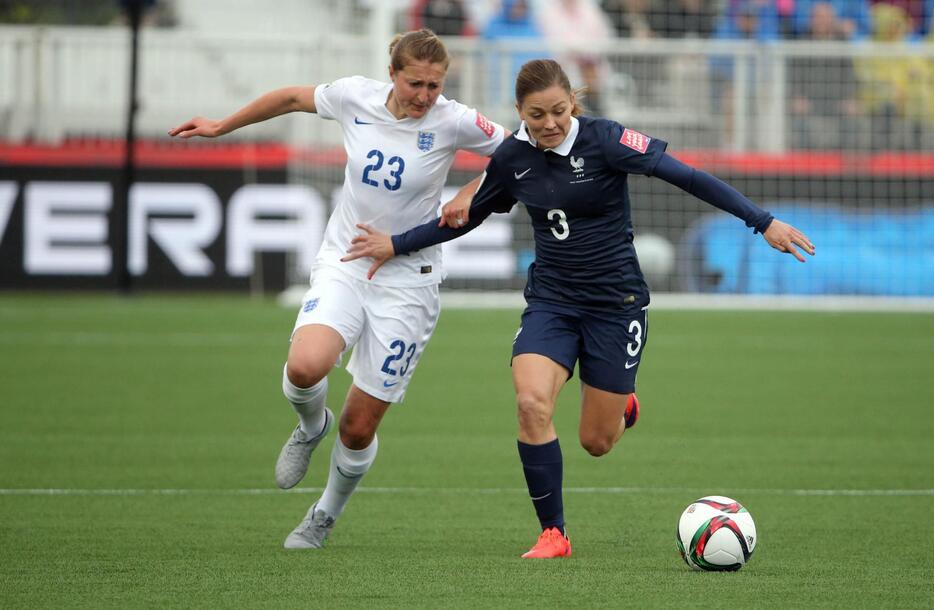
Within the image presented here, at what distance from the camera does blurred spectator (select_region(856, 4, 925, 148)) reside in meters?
18.2

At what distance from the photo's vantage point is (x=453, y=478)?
26.4ft

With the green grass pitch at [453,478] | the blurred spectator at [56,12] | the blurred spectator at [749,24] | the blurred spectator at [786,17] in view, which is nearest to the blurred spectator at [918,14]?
the blurred spectator at [786,17]

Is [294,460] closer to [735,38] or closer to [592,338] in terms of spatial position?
[592,338]

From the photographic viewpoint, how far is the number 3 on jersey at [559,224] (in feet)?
20.4

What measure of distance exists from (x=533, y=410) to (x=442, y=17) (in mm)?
13824

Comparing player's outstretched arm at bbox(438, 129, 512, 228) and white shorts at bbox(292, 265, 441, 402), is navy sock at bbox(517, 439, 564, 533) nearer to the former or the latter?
white shorts at bbox(292, 265, 441, 402)

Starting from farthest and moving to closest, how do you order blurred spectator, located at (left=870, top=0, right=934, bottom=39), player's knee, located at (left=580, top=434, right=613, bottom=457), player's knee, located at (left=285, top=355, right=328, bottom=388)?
blurred spectator, located at (left=870, top=0, right=934, bottom=39)
player's knee, located at (left=580, top=434, right=613, bottom=457)
player's knee, located at (left=285, top=355, right=328, bottom=388)

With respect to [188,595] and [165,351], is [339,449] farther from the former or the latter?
[165,351]

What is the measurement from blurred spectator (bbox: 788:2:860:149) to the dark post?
313 inches

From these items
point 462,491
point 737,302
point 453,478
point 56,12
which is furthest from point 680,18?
point 462,491

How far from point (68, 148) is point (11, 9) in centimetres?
329

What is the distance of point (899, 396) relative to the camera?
36.4 ft

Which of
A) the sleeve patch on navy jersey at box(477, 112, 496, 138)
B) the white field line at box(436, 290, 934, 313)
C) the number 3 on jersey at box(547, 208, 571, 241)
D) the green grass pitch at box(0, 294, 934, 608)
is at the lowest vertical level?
the white field line at box(436, 290, 934, 313)

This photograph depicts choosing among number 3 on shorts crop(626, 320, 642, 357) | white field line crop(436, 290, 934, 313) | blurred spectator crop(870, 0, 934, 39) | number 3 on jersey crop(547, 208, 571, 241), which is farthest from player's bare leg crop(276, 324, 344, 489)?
blurred spectator crop(870, 0, 934, 39)
